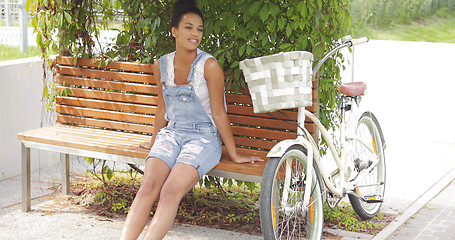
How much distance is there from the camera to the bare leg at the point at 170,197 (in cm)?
382

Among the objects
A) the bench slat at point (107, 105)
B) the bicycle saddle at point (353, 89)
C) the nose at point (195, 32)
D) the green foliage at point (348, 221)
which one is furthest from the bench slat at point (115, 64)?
the green foliage at point (348, 221)

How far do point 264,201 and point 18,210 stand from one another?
2145 millimetres

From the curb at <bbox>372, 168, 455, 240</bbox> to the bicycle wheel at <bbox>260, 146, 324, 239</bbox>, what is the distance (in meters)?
0.59

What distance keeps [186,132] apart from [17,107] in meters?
2.19

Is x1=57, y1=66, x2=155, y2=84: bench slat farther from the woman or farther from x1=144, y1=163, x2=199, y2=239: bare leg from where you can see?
x1=144, y1=163, x2=199, y2=239: bare leg

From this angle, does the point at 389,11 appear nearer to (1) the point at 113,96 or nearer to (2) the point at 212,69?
(1) the point at 113,96

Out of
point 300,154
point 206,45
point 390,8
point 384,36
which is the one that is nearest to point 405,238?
point 300,154

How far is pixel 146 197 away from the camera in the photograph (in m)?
4.04

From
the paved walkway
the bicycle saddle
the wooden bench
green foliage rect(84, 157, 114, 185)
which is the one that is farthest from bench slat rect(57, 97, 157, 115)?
the paved walkway

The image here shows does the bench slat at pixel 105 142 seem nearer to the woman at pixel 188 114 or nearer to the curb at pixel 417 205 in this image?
the woman at pixel 188 114

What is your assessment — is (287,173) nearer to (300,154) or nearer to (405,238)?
(300,154)

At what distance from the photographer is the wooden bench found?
4.53 m

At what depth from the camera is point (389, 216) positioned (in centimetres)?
508

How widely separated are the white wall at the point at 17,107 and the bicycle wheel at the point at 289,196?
105 inches
